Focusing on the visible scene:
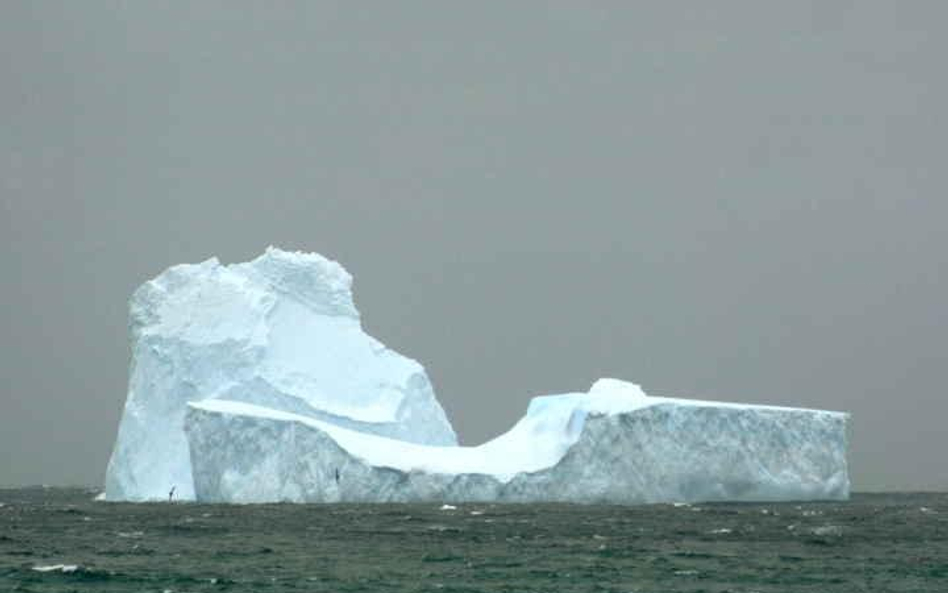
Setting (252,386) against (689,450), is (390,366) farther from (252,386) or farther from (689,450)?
(689,450)

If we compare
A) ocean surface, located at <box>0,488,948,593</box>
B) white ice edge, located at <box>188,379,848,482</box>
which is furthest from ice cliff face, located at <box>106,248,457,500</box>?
ocean surface, located at <box>0,488,948,593</box>

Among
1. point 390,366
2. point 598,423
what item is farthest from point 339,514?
point 390,366

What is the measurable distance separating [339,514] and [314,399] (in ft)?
27.7

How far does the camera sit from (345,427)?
46.2 m

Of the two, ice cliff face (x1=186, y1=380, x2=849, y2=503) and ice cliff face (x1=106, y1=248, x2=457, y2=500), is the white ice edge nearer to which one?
ice cliff face (x1=186, y1=380, x2=849, y2=503)

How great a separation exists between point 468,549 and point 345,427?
17678mm

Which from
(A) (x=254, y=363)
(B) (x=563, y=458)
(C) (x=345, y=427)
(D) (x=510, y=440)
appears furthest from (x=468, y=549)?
(C) (x=345, y=427)

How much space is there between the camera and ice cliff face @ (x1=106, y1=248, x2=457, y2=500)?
147 ft

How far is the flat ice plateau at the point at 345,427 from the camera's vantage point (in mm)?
40438

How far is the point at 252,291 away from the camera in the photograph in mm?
46500

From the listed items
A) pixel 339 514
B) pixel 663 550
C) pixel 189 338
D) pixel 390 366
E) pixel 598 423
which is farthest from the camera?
pixel 390 366

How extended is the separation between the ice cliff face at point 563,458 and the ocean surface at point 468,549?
55 centimetres

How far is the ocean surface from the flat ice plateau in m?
0.71

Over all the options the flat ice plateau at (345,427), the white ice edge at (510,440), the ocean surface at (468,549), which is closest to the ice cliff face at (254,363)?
the flat ice plateau at (345,427)
